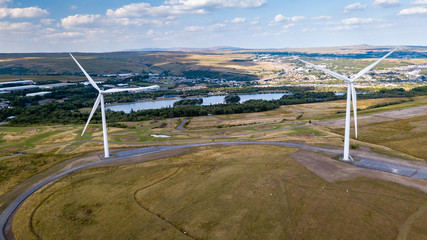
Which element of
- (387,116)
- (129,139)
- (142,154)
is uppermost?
(387,116)

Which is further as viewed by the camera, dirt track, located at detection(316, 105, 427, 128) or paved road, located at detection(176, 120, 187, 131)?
paved road, located at detection(176, 120, 187, 131)

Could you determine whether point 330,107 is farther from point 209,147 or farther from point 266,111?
point 209,147

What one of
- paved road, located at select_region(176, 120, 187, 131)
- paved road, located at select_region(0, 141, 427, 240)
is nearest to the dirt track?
paved road, located at select_region(0, 141, 427, 240)

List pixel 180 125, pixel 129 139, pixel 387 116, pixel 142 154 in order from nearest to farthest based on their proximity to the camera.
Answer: pixel 142 154 < pixel 129 139 < pixel 387 116 < pixel 180 125

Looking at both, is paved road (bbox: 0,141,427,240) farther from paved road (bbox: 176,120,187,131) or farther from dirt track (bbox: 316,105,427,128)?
dirt track (bbox: 316,105,427,128)

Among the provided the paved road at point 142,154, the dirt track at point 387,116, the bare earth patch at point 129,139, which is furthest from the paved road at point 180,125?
the dirt track at point 387,116

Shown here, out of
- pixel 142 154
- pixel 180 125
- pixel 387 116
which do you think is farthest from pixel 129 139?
pixel 387 116

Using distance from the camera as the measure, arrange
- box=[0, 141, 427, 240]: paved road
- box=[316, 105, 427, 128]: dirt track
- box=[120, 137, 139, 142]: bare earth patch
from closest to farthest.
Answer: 1. box=[0, 141, 427, 240]: paved road
2. box=[120, 137, 139, 142]: bare earth patch
3. box=[316, 105, 427, 128]: dirt track

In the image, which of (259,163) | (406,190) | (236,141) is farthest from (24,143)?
(406,190)

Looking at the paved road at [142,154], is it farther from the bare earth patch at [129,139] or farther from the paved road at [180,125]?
the paved road at [180,125]

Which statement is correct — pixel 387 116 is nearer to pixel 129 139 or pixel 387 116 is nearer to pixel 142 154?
pixel 142 154

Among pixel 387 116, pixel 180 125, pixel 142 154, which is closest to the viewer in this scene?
pixel 142 154

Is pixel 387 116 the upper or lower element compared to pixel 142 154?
upper
